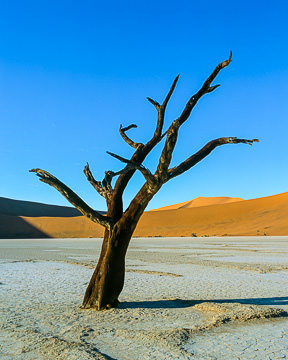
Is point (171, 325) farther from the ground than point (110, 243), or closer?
closer

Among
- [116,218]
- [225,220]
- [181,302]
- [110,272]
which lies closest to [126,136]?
[116,218]

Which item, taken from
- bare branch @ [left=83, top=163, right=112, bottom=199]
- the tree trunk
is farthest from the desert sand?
bare branch @ [left=83, top=163, right=112, bottom=199]

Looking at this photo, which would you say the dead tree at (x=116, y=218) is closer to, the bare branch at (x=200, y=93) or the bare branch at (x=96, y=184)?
the bare branch at (x=200, y=93)

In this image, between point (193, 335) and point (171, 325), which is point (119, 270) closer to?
A: point (171, 325)

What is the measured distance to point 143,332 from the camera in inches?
153

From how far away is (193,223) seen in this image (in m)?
46.1

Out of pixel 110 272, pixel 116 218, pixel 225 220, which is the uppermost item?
pixel 225 220

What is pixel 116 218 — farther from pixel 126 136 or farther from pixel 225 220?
pixel 225 220

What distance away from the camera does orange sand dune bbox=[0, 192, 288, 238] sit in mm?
39513

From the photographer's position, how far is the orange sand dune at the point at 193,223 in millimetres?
39513

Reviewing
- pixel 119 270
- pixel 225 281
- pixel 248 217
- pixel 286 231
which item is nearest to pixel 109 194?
pixel 119 270

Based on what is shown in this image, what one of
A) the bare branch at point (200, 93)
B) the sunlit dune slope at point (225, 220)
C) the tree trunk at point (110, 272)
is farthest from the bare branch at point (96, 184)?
the sunlit dune slope at point (225, 220)

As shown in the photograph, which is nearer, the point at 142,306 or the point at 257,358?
the point at 257,358

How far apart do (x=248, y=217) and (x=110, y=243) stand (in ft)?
135
